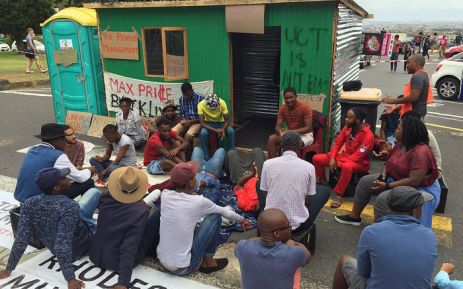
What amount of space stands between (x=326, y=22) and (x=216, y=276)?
4.35 m

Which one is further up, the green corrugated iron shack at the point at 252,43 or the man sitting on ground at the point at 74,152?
the green corrugated iron shack at the point at 252,43

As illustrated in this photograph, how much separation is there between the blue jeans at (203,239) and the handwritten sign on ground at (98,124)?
543cm

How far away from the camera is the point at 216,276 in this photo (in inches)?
152

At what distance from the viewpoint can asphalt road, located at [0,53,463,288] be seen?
4.21 m

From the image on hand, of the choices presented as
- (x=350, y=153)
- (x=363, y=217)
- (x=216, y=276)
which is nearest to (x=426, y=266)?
(x=216, y=276)

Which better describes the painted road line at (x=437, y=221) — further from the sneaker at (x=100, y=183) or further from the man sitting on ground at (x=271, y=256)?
the sneaker at (x=100, y=183)

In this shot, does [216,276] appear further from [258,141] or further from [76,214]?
[258,141]

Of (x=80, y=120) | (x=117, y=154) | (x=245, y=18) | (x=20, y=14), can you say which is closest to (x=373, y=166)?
(x=245, y=18)

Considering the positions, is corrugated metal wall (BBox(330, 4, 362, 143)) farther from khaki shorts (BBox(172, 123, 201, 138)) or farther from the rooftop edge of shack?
khaki shorts (BBox(172, 123, 201, 138))

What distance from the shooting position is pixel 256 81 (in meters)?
9.40

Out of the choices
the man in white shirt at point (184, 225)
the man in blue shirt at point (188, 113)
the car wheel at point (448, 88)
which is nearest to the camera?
the man in white shirt at point (184, 225)

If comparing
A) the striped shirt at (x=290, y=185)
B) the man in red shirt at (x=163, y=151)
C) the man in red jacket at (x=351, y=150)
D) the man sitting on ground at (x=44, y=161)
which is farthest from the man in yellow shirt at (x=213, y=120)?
the striped shirt at (x=290, y=185)

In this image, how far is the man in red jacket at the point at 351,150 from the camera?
5312 mm

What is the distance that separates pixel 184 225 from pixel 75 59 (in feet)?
21.0
